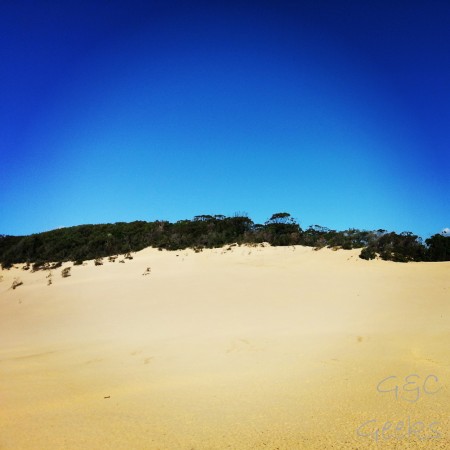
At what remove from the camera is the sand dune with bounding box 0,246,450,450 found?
2867 mm

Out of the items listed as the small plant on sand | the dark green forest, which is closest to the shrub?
the dark green forest

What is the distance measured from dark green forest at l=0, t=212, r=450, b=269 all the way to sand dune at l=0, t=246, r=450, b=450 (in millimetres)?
2079

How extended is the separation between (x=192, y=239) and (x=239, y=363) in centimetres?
1402

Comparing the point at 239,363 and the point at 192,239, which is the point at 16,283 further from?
the point at 239,363

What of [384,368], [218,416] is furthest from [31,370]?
[384,368]

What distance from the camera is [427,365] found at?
425cm

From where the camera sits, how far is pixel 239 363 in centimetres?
502

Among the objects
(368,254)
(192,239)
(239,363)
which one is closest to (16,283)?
(192,239)

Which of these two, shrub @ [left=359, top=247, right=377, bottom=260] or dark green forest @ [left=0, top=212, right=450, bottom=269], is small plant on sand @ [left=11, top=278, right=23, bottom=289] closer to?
dark green forest @ [left=0, top=212, right=450, bottom=269]

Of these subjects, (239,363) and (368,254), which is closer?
(239,363)

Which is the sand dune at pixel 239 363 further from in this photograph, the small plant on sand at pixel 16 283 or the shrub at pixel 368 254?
the small plant on sand at pixel 16 283

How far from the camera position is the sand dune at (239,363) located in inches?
113

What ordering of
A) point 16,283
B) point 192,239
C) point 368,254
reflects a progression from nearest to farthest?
point 368,254 < point 16,283 < point 192,239

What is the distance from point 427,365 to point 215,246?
45.0ft
